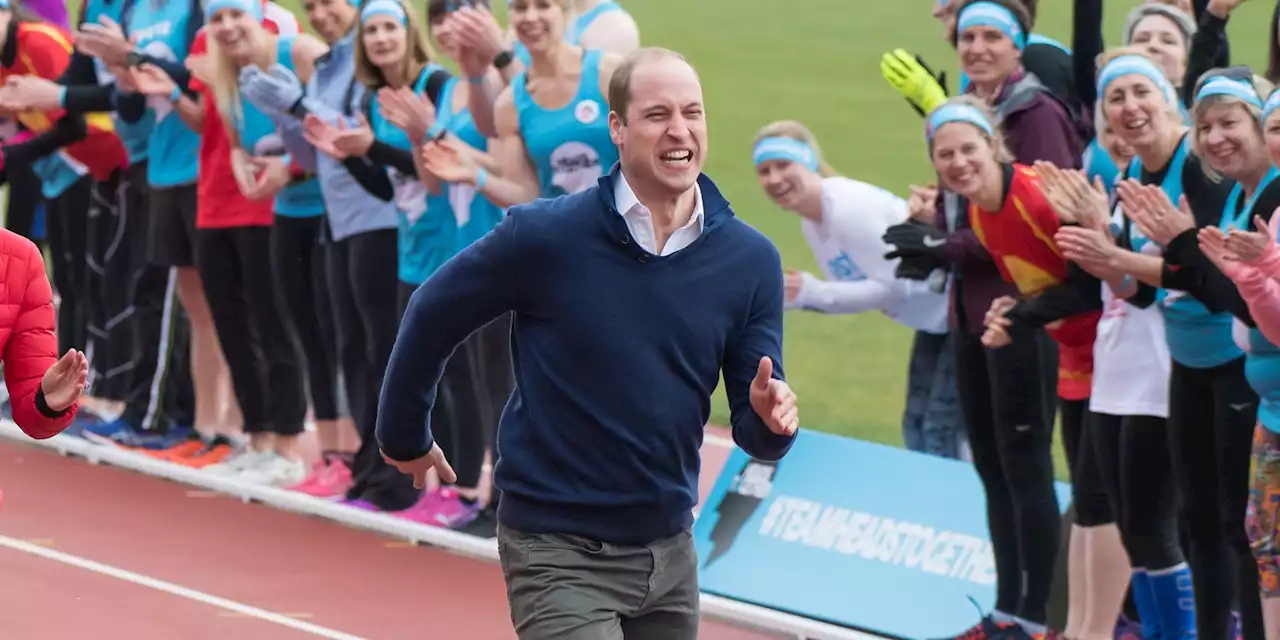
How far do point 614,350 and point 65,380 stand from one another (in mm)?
1507

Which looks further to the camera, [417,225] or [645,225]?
[417,225]

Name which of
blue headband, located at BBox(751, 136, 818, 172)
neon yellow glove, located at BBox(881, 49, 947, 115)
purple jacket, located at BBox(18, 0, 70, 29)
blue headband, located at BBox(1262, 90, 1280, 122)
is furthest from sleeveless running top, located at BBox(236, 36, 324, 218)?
blue headband, located at BBox(1262, 90, 1280, 122)

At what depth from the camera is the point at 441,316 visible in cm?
471

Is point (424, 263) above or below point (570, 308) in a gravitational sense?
below

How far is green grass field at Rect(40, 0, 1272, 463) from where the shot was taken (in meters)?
14.8

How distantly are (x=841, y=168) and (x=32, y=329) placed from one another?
48.7 ft

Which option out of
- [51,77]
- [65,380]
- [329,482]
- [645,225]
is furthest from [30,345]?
[51,77]

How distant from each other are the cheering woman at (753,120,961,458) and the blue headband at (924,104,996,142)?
1.18m

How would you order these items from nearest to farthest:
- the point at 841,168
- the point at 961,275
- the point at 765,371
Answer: the point at 765,371 → the point at 961,275 → the point at 841,168

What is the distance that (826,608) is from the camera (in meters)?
8.15

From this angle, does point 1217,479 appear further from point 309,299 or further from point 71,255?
point 71,255

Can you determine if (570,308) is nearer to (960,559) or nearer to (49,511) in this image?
(960,559)

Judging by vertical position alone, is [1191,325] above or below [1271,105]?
below

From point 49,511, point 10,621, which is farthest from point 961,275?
point 49,511
